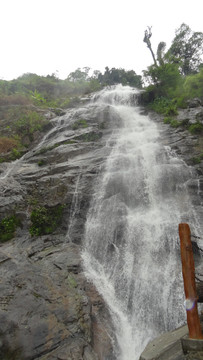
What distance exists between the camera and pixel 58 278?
7.52 metres

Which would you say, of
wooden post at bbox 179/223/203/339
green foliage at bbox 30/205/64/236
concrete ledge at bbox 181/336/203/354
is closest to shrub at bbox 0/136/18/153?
green foliage at bbox 30/205/64/236

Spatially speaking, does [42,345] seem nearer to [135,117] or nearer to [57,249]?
[57,249]

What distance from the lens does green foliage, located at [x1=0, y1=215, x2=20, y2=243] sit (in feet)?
32.5

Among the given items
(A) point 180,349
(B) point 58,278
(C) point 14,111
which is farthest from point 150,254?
(C) point 14,111

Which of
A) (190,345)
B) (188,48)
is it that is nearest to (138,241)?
(190,345)

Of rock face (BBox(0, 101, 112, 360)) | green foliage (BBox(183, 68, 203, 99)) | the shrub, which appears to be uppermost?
green foliage (BBox(183, 68, 203, 99))

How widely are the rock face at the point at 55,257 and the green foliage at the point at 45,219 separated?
17 cm

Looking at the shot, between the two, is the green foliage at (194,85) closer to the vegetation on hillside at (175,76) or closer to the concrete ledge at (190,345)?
the vegetation on hillside at (175,76)

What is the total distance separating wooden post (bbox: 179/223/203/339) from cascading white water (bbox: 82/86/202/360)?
9.31 feet

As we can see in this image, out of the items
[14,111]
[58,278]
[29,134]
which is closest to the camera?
[58,278]

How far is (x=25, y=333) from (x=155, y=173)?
8.68 metres

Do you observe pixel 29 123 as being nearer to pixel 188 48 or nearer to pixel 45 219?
pixel 45 219

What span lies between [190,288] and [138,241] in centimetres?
486

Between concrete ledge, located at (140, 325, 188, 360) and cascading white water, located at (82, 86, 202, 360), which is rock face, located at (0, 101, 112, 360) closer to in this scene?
cascading white water, located at (82, 86, 202, 360)
